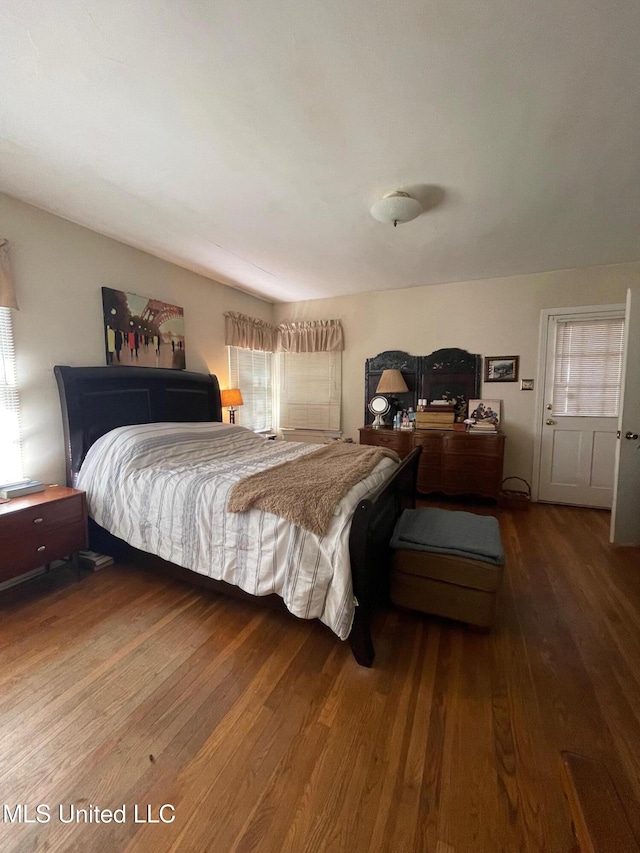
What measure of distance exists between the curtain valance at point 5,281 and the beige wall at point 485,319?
3.27m

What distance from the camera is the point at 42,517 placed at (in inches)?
82.0

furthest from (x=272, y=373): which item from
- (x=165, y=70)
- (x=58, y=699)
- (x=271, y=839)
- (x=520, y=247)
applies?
A: (x=271, y=839)

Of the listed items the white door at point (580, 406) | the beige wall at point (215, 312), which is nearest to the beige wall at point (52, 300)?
the beige wall at point (215, 312)

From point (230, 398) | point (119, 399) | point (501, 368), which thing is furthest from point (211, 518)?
point (501, 368)

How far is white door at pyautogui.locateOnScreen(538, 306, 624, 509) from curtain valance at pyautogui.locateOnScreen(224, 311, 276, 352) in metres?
3.31

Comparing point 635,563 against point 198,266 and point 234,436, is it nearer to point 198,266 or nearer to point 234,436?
point 234,436

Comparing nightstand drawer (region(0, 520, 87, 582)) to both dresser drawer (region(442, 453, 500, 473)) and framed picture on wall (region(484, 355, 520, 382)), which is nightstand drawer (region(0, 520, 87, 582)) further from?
framed picture on wall (region(484, 355, 520, 382))

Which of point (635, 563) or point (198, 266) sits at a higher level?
point (198, 266)

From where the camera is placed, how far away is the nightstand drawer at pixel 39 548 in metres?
1.93

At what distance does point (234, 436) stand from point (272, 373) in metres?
2.00

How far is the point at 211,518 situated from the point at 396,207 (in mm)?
2195

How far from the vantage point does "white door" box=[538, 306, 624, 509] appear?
361 cm

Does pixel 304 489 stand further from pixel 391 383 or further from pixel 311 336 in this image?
pixel 311 336

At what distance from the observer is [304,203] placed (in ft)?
7.49
